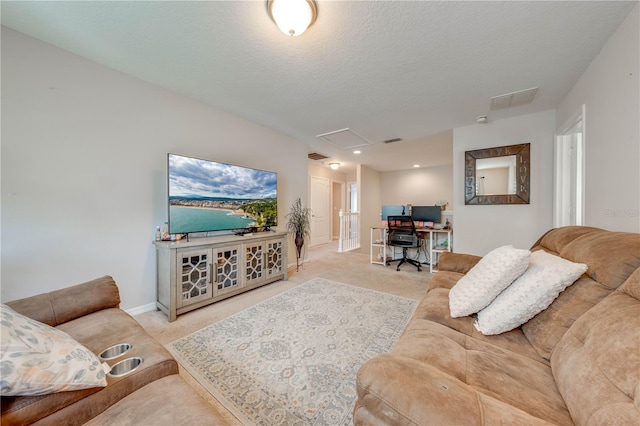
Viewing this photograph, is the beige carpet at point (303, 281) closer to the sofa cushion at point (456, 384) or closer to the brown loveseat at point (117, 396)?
the brown loveseat at point (117, 396)

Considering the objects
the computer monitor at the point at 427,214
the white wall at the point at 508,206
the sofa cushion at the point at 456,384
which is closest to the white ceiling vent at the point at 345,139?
the white wall at the point at 508,206

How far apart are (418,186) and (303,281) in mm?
5165

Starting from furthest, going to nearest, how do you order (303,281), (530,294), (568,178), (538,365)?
(303,281) < (568,178) < (530,294) < (538,365)

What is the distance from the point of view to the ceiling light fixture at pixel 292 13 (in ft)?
4.48

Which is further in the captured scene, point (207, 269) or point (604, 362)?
point (207, 269)

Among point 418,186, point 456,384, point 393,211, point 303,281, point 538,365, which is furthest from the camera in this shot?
point 418,186

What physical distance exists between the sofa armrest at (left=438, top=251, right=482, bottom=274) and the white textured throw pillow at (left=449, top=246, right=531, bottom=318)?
72cm

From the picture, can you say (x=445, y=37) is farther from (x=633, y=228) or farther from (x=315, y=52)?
(x=633, y=228)

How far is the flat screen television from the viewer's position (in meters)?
2.39

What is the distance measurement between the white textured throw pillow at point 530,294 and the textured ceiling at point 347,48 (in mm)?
1603

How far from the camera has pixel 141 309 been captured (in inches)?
92.5

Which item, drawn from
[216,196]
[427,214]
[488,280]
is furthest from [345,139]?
[488,280]

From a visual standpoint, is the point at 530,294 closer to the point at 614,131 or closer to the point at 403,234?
the point at 614,131

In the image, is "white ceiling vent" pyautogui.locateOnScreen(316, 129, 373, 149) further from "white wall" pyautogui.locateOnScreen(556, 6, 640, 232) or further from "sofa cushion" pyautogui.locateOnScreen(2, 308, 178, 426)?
"sofa cushion" pyautogui.locateOnScreen(2, 308, 178, 426)
